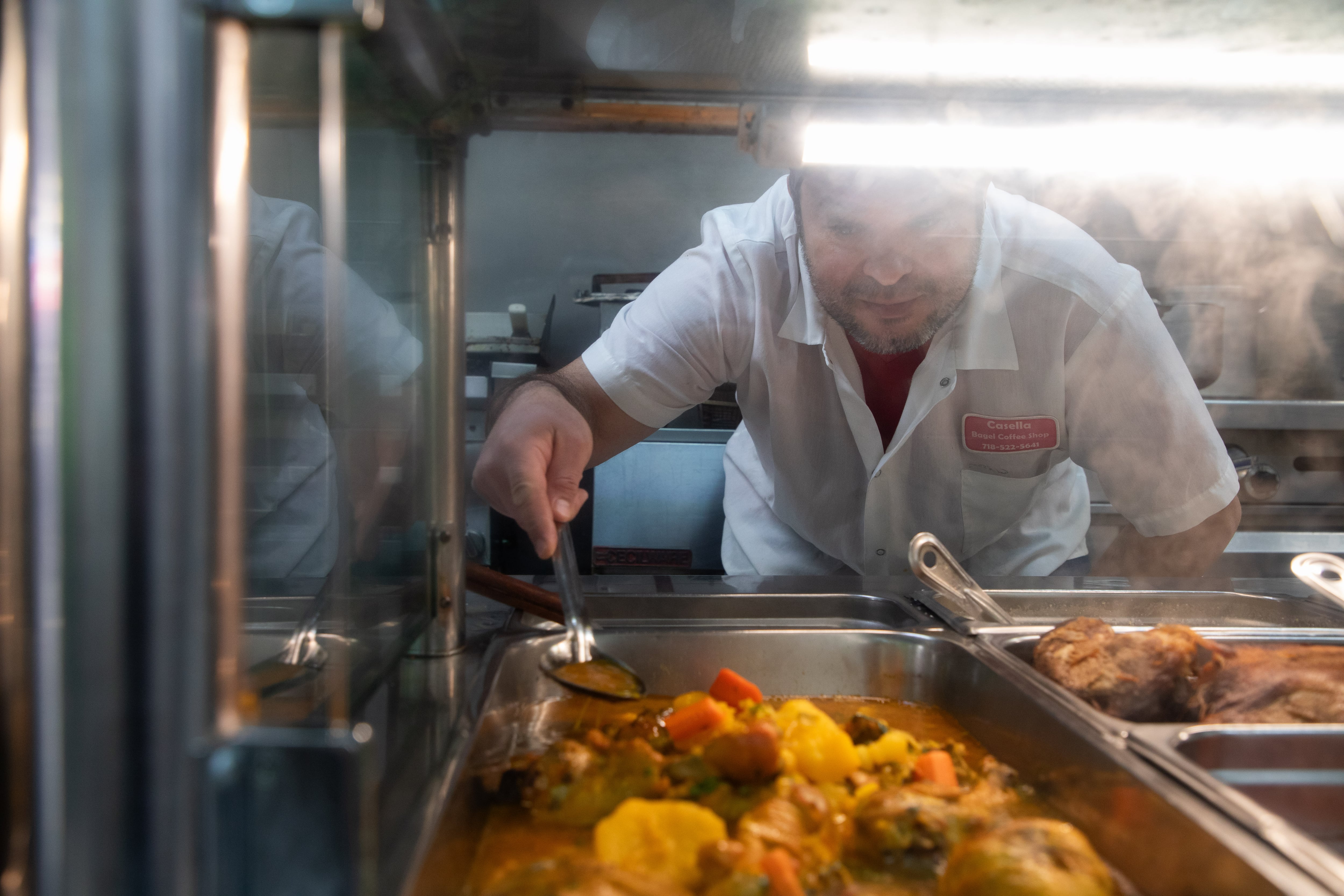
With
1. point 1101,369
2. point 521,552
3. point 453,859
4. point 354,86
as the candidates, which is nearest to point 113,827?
point 453,859

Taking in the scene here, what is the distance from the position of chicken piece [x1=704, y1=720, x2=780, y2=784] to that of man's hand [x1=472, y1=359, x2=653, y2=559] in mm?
400

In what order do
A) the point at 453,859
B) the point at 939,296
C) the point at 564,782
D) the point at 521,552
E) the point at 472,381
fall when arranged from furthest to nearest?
the point at 521,552 < the point at 472,381 < the point at 939,296 < the point at 564,782 < the point at 453,859

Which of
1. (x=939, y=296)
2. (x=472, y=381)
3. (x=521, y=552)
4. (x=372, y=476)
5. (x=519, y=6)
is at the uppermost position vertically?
(x=519, y=6)

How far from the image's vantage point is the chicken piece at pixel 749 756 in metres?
0.77

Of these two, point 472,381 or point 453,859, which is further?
point 472,381

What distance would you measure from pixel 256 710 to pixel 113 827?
100mm

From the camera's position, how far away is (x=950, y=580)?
1.27 m

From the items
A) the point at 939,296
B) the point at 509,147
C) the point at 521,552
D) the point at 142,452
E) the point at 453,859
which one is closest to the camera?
the point at 142,452

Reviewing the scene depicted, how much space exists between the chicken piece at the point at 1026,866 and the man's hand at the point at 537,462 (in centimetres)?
63

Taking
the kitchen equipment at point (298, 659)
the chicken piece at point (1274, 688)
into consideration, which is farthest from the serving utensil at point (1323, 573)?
the kitchen equipment at point (298, 659)

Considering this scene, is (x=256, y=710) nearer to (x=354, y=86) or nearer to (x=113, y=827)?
(x=113, y=827)

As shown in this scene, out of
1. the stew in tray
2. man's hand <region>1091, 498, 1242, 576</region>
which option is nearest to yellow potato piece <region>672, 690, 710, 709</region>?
the stew in tray

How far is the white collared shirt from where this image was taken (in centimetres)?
178

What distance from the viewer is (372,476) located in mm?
886
